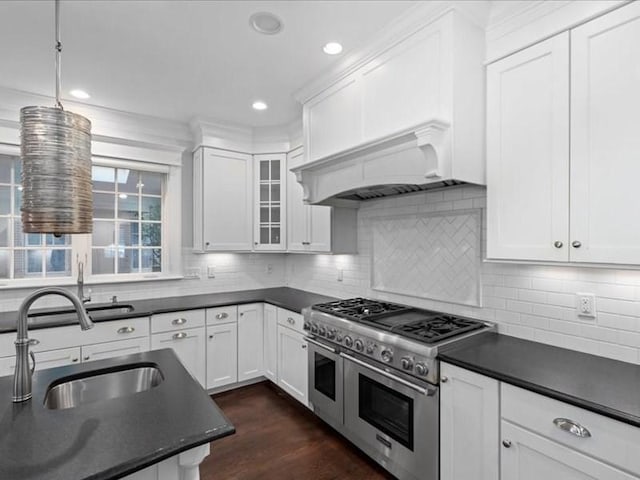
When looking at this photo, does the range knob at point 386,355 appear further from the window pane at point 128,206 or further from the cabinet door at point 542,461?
the window pane at point 128,206

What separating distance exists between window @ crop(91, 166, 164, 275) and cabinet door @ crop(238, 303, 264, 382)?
1.15 meters

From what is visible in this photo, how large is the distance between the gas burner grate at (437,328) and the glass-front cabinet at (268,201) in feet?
6.55

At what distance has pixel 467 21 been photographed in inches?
77.2

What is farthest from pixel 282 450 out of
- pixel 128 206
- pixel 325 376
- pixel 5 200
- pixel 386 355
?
pixel 5 200

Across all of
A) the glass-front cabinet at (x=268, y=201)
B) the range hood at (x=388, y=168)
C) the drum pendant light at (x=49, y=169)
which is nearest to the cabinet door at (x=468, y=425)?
the range hood at (x=388, y=168)

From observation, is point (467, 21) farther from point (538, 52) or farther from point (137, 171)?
point (137, 171)

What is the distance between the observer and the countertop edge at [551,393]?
1.25 metres

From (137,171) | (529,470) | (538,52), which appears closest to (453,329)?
(529,470)

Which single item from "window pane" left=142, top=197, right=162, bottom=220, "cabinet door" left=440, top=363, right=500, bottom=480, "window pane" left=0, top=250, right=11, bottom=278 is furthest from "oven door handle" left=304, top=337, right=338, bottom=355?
"window pane" left=0, top=250, right=11, bottom=278

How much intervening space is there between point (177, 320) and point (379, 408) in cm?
195

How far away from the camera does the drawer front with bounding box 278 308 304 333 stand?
3086mm

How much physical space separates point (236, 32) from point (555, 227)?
207 centimetres

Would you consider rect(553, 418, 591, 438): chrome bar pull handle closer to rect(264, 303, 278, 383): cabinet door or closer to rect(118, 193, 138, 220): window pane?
rect(264, 303, 278, 383): cabinet door

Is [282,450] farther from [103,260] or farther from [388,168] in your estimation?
[103,260]
